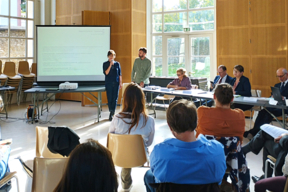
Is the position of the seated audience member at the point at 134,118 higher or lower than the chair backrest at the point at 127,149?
higher

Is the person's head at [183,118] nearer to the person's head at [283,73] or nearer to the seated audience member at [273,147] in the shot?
the seated audience member at [273,147]

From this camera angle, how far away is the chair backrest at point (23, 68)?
9.40 m

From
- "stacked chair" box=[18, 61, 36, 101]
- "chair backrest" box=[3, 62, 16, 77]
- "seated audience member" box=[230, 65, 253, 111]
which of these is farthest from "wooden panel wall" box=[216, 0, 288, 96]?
"chair backrest" box=[3, 62, 16, 77]

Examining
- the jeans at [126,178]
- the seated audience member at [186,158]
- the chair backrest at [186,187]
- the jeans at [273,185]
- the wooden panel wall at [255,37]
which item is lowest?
the jeans at [126,178]

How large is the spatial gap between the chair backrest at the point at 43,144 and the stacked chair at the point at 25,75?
6.64m

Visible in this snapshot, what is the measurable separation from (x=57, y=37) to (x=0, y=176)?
5804 millimetres

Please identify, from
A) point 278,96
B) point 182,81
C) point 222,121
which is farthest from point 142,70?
point 222,121

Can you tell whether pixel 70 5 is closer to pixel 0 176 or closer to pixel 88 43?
pixel 88 43

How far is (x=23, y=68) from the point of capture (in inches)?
372

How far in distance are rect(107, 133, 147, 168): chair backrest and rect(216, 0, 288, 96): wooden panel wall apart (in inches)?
199

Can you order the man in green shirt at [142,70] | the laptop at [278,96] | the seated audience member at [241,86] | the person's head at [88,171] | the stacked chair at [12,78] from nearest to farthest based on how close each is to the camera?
the person's head at [88,171] < the laptop at [278,96] < the seated audience member at [241,86] < the man in green shirt at [142,70] < the stacked chair at [12,78]

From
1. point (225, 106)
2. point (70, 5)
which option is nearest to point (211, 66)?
point (70, 5)

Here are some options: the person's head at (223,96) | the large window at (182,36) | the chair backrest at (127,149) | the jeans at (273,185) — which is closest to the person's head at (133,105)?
the chair backrest at (127,149)

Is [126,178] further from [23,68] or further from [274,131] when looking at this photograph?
[23,68]
